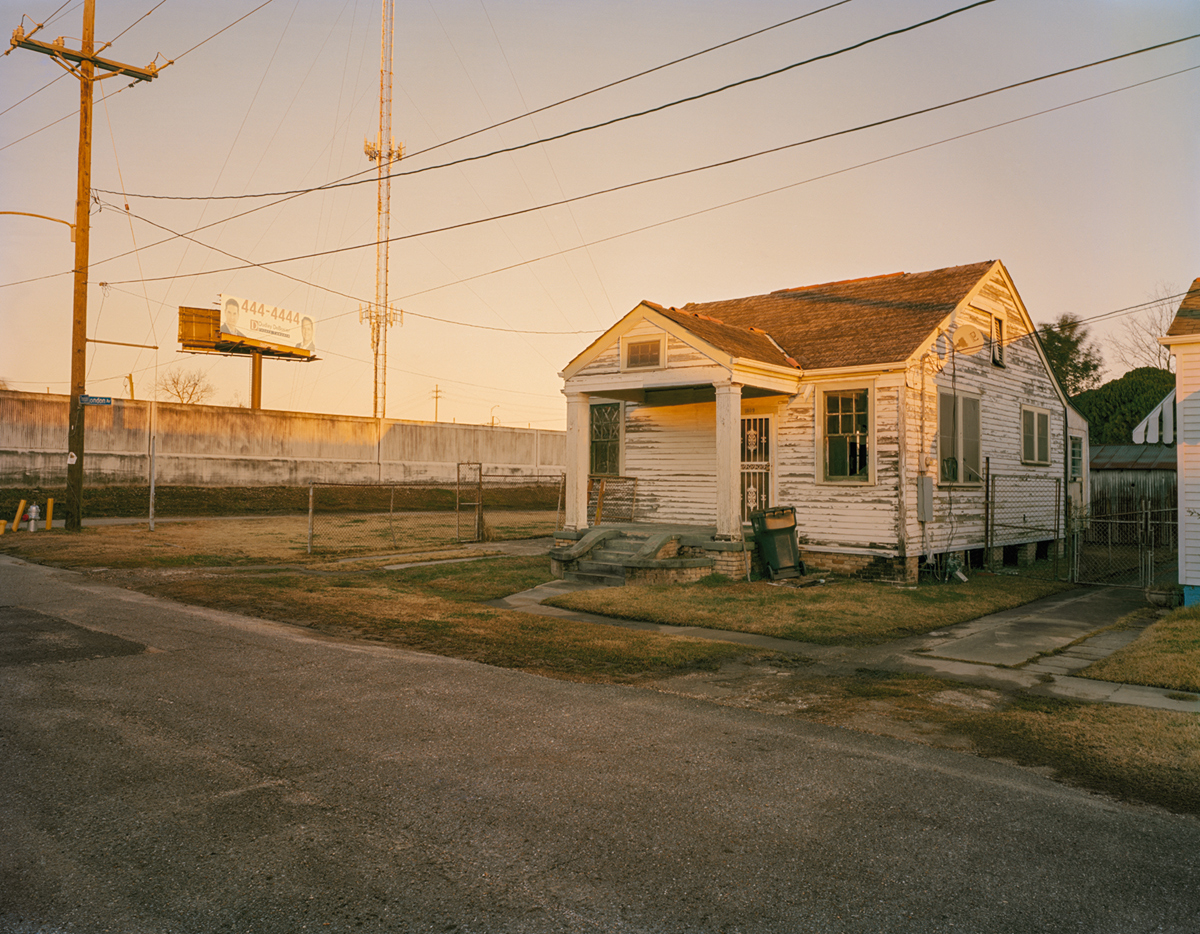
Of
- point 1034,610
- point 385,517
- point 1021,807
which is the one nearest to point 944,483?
point 1034,610

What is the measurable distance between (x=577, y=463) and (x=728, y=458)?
3.52m

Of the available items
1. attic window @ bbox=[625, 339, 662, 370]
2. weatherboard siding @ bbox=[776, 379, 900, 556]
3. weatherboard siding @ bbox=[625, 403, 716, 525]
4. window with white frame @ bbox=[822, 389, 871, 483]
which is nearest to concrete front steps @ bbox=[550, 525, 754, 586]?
weatherboard siding @ bbox=[776, 379, 900, 556]

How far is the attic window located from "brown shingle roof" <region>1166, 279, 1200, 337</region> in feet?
26.9

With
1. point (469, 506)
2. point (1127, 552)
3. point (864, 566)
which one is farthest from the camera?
point (469, 506)

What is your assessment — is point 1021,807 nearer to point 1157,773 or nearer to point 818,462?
point 1157,773

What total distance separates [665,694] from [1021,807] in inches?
125

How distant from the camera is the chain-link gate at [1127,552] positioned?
14875 millimetres

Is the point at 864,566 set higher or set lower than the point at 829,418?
lower

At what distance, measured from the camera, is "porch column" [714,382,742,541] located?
1470 cm

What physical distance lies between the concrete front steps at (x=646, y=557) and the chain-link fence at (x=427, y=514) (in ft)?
20.3

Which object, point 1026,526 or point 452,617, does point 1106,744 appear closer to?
point 452,617

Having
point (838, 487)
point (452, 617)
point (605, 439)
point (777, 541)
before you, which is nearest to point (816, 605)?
point (777, 541)

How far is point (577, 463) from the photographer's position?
16.8 meters

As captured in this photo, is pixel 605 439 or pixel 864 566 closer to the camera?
pixel 864 566
